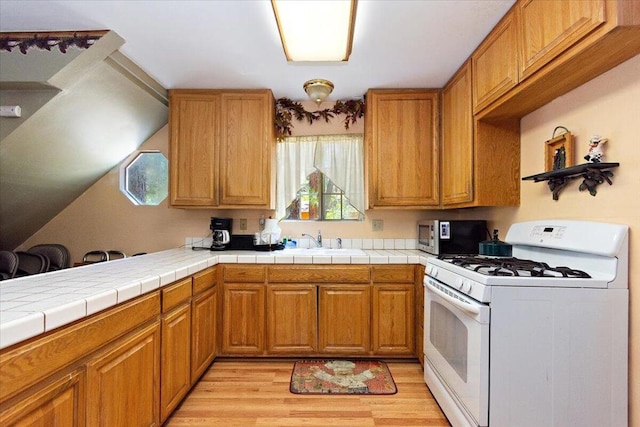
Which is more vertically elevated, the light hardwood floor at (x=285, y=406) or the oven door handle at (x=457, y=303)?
the oven door handle at (x=457, y=303)

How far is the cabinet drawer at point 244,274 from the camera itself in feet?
8.64

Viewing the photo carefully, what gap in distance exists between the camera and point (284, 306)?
2.63 meters

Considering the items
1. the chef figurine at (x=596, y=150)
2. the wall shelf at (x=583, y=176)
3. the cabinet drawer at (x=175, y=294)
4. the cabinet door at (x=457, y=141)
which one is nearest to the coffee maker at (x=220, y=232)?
the cabinet drawer at (x=175, y=294)

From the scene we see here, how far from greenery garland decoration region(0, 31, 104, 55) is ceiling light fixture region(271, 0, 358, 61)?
47.2 inches

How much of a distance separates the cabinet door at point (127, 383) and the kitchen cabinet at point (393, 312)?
1.58m

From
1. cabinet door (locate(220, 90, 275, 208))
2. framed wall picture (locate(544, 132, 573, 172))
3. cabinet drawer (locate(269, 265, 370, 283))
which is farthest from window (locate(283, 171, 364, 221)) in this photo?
framed wall picture (locate(544, 132, 573, 172))

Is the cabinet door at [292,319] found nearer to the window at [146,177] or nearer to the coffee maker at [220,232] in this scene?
the coffee maker at [220,232]

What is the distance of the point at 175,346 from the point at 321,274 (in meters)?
1.15

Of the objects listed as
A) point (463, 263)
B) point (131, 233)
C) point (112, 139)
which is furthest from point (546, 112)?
point (131, 233)

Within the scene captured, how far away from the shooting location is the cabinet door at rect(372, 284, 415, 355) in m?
2.61

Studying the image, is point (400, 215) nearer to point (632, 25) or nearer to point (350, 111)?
point (350, 111)

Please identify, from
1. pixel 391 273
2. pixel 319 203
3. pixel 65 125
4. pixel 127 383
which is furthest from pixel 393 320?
pixel 65 125

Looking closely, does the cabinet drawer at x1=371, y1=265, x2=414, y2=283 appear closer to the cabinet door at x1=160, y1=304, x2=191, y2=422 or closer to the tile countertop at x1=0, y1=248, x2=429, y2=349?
the tile countertop at x1=0, y1=248, x2=429, y2=349

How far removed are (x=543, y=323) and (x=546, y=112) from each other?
1.32 metres
